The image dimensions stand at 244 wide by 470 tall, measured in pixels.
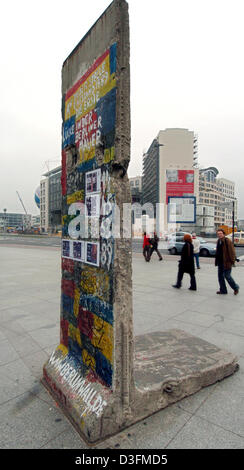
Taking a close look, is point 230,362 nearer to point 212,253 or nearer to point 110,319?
point 110,319

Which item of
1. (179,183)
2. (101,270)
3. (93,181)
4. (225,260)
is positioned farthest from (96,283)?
(179,183)

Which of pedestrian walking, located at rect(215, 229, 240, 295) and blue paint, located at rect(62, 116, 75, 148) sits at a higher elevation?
blue paint, located at rect(62, 116, 75, 148)

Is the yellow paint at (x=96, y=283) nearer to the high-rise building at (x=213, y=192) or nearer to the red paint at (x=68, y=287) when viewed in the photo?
the red paint at (x=68, y=287)

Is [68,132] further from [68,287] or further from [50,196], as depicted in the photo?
[50,196]

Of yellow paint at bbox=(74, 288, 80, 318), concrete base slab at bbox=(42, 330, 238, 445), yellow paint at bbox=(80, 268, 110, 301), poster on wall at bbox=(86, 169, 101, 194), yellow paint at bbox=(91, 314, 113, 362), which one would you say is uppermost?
poster on wall at bbox=(86, 169, 101, 194)

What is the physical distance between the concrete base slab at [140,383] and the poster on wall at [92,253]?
0.96 metres

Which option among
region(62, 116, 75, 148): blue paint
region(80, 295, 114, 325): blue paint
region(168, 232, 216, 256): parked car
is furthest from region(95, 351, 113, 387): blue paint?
region(168, 232, 216, 256): parked car

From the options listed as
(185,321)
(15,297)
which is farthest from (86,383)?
(15,297)

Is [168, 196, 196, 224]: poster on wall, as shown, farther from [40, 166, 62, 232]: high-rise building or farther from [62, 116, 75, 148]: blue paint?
[62, 116, 75, 148]: blue paint

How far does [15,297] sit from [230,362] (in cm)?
516

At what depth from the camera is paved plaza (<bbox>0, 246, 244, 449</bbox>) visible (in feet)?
6.66

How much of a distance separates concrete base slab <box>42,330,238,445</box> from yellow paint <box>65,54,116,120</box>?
2369mm

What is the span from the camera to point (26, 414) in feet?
7.60
